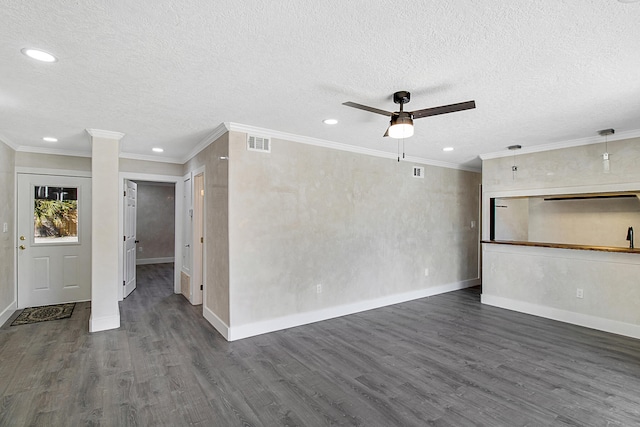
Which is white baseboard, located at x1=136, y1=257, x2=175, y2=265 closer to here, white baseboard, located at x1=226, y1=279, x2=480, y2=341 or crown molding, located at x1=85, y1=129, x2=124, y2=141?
crown molding, located at x1=85, y1=129, x2=124, y2=141

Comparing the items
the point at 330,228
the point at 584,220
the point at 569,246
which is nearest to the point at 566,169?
the point at 584,220

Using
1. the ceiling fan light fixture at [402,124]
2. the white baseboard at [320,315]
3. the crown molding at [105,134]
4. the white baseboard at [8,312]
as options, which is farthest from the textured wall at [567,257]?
the white baseboard at [8,312]

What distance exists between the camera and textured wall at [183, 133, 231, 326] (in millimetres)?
3766

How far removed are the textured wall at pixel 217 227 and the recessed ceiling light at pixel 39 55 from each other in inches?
69.2

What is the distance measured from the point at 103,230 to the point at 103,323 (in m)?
1.18

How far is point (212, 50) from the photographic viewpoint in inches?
79.7

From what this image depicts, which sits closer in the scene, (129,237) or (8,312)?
(8,312)

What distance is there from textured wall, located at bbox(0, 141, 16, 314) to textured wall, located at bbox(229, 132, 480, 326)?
3.24 metres

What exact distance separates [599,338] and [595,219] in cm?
180

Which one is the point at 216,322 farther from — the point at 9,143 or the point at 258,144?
the point at 9,143

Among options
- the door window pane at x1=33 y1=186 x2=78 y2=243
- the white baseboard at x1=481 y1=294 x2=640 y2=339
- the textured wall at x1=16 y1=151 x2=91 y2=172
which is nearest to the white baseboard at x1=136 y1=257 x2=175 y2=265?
the door window pane at x1=33 y1=186 x2=78 y2=243

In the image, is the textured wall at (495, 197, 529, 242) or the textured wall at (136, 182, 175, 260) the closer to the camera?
the textured wall at (495, 197, 529, 242)

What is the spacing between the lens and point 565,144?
4.46 metres

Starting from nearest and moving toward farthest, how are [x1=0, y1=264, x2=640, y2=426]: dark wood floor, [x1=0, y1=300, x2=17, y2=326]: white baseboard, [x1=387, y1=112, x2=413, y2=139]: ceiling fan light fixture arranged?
[x1=0, y1=264, x2=640, y2=426]: dark wood floor → [x1=387, y1=112, x2=413, y2=139]: ceiling fan light fixture → [x1=0, y1=300, x2=17, y2=326]: white baseboard
